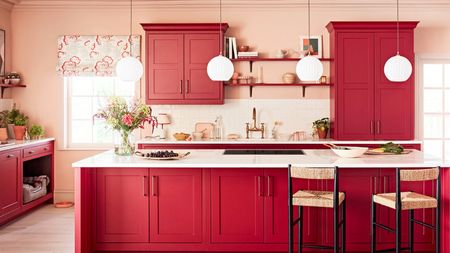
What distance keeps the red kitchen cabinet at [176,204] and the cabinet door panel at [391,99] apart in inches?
131

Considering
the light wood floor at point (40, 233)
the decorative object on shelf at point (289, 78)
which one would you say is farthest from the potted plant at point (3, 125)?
the decorative object on shelf at point (289, 78)

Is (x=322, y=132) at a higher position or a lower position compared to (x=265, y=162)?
higher

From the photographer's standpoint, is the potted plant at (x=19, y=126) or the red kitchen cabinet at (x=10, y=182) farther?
the potted plant at (x=19, y=126)

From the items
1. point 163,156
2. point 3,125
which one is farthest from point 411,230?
point 3,125

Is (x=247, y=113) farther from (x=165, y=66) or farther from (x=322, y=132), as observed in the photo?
(x=165, y=66)

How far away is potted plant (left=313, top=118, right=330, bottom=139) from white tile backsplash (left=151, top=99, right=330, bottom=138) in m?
0.16

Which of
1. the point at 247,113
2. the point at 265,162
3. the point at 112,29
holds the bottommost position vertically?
the point at 265,162

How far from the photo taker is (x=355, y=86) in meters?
7.29

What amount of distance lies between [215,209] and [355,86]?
325cm

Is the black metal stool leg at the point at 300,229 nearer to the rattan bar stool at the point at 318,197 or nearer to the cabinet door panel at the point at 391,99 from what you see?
the rattan bar stool at the point at 318,197

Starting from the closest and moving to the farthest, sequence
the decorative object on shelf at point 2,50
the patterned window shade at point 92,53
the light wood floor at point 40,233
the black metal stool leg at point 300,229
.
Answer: the black metal stool leg at point 300,229 < the light wood floor at point 40,233 < the decorative object on shelf at point 2,50 < the patterned window shade at point 92,53

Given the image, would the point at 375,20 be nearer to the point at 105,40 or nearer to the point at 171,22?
the point at 171,22

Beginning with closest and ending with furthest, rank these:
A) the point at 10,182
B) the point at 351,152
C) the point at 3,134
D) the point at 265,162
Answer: the point at 265,162 → the point at 351,152 → the point at 10,182 → the point at 3,134

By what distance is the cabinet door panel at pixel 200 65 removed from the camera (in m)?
7.46
